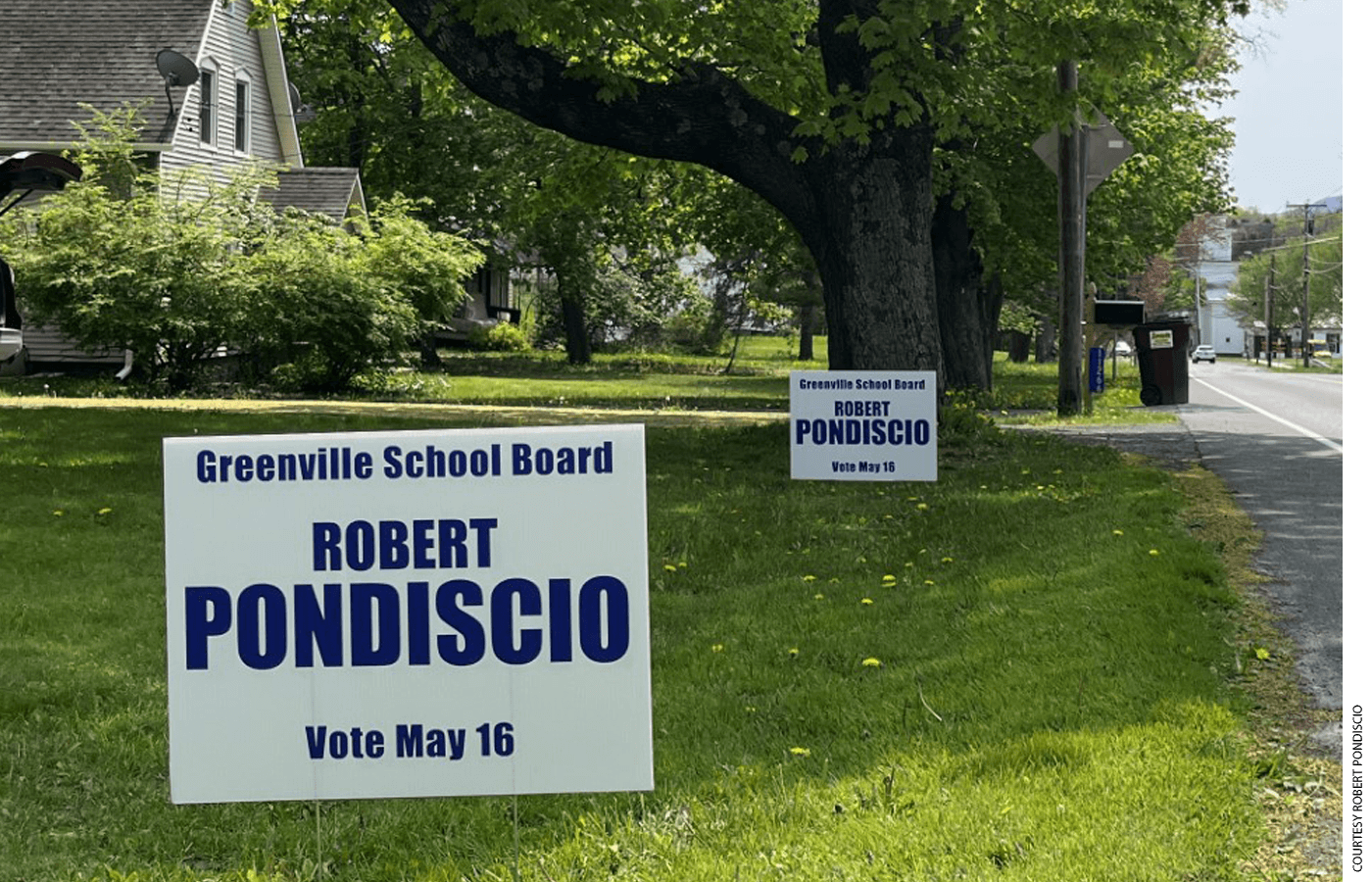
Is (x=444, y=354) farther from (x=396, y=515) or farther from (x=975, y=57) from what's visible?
(x=396, y=515)

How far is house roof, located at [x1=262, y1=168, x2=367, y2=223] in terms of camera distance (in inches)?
1478

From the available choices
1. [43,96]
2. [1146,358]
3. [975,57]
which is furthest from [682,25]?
[43,96]

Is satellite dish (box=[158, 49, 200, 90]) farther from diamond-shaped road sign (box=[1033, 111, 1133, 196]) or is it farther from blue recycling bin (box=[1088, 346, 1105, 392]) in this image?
blue recycling bin (box=[1088, 346, 1105, 392])

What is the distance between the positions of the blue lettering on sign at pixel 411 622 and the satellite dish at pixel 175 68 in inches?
1190

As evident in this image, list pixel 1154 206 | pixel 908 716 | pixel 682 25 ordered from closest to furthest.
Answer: pixel 908 716 → pixel 682 25 → pixel 1154 206

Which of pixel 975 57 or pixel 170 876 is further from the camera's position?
pixel 975 57

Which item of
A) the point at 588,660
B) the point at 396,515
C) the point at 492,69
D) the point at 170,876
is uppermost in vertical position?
the point at 492,69

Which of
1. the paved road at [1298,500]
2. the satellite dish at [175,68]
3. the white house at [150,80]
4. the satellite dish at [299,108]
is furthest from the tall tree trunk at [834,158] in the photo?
the satellite dish at [299,108]

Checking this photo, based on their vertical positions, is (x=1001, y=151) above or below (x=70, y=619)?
above

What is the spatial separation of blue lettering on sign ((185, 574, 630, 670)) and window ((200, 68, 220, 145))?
106 ft

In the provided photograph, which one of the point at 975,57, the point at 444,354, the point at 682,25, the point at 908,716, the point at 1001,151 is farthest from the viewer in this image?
the point at 444,354

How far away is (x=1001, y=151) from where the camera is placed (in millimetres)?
32031

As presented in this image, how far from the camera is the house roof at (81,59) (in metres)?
32.9

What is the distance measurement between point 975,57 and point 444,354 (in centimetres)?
3372
